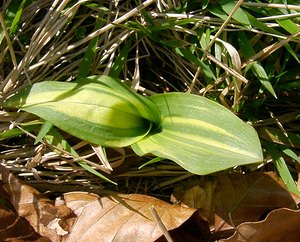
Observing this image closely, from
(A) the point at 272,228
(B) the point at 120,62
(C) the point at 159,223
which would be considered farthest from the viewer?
(B) the point at 120,62

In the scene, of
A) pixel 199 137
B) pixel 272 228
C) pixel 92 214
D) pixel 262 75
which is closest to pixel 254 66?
pixel 262 75

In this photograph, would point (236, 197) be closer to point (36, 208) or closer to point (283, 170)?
point (283, 170)

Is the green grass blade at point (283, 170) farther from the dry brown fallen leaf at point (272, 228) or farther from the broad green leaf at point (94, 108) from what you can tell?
the broad green leaf at point (94, 108)

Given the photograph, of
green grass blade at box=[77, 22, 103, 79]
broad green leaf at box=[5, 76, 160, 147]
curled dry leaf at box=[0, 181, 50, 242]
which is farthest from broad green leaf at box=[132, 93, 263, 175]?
curled dry leaf at box=[0, 181, 50, 242]

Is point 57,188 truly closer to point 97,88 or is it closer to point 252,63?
point 97,88

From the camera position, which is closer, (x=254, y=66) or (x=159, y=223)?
(x=159, y=223)

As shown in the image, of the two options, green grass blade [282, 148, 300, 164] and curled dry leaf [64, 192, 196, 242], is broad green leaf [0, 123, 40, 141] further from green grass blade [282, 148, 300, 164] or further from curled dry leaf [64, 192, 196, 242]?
green grass blade [282, 148, 300, 164]

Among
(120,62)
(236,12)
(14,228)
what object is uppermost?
(236,12)
